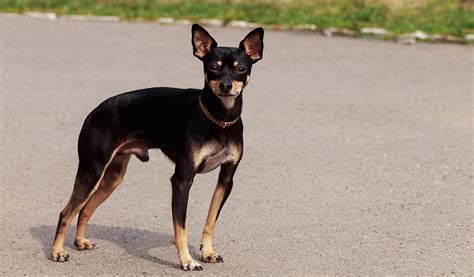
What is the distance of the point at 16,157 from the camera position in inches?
405

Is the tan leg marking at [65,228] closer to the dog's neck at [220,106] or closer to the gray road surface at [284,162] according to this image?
A: the gray road surface at [284,162]

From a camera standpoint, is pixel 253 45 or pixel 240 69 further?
pixel 253 45

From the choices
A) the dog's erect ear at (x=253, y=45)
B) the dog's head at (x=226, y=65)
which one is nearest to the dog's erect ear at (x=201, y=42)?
the dog's head at (x=226, y=65)

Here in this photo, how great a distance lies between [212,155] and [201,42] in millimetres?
727

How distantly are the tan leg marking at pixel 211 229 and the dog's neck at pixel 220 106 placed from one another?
513 millimetres

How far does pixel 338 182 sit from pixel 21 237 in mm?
2918

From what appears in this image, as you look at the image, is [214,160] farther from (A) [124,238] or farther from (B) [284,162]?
(B) [284,162]

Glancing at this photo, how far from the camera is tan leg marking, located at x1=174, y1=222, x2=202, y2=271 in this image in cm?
697

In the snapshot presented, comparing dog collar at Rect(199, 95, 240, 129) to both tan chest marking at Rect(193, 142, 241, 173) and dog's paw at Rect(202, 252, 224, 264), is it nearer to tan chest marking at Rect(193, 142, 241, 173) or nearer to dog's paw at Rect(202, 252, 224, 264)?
tan chest marking at Rect(193, 142, 241, 173)

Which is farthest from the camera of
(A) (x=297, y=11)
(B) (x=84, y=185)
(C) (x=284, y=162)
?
(A) (x=297, y=11)

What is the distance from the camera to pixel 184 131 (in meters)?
A: 7.01

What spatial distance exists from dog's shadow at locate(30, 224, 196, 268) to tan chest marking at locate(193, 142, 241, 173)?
812 mm

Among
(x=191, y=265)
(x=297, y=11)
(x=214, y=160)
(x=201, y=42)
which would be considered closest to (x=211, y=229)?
(x=191, y=265)

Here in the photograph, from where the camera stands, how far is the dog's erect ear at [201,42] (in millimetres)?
7035
